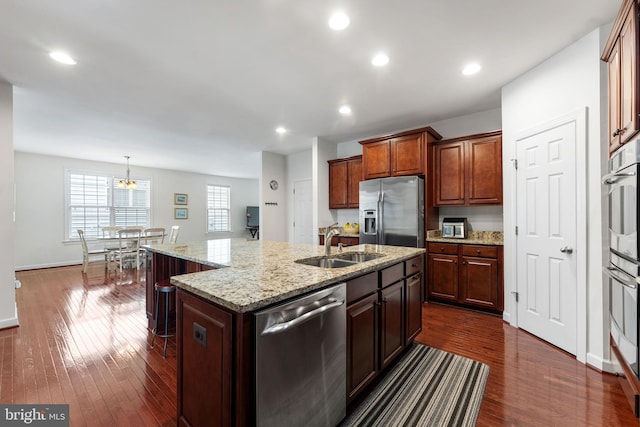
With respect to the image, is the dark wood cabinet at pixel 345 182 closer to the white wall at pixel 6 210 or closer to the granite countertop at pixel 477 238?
the granite countertop at pixel 477 238

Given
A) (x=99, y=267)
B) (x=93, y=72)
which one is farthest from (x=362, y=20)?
(x=99, y=267)

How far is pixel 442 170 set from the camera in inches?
152

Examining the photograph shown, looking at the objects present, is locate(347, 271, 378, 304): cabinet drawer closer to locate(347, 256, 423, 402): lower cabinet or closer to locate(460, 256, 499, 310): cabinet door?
locate(347, 256, 423, 402): lower cabinet

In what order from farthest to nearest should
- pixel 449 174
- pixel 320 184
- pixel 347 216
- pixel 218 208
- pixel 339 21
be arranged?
pixel 218 208, pixel 347 216, pixel 320 184, pixel 449 174, pixel 339 21

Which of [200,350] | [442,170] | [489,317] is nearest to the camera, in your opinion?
[200,350]

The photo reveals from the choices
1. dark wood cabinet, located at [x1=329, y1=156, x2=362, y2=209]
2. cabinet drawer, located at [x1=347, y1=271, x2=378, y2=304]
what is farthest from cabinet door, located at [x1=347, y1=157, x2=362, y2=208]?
cabinet drawer, located at [x1=347, y1=271, x2=378, y2=304]

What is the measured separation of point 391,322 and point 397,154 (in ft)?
8.93

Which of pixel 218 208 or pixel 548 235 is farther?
pixel 218 208

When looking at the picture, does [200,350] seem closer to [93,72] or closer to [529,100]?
[93,72]

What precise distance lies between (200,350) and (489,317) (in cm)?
328

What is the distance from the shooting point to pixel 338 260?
2277 millimetres

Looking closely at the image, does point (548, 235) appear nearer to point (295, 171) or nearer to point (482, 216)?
point (482, 216)

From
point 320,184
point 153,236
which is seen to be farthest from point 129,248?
point 320,184

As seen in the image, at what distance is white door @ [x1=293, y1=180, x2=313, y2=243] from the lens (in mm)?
6035
